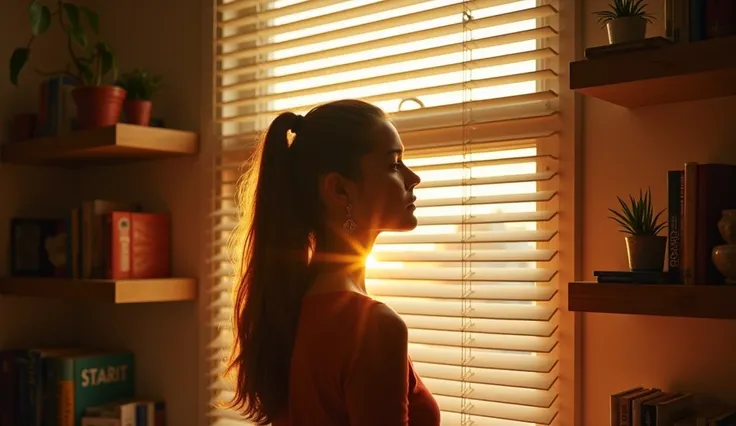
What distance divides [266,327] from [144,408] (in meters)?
1.24

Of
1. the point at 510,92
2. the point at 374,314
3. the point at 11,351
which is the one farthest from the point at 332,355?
the point at 11,351

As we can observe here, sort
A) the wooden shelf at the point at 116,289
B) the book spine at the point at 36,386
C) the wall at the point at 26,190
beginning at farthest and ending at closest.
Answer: the wall at the point at 26,190, the book spine at the point at 36,386, the wooden shelf at the point at 116,289

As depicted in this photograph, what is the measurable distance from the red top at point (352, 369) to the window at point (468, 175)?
0.47m

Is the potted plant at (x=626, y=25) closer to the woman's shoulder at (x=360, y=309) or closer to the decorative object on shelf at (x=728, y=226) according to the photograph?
the decorative object on shelf at (x=728, y=226)

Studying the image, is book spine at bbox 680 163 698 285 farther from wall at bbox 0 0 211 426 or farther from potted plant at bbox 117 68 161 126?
potted plant at bbox 117 68 161 126

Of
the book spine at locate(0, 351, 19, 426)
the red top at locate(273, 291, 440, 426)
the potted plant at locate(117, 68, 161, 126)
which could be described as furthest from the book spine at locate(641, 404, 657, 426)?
the book spine at locate(0, 351, 19, 426)

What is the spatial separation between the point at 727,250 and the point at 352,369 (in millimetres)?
644

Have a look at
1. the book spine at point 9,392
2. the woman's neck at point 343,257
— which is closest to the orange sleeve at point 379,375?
the woman's neck at point 343,257

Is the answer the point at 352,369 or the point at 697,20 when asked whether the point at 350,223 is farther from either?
the point at 697,20

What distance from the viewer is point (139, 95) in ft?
8.33

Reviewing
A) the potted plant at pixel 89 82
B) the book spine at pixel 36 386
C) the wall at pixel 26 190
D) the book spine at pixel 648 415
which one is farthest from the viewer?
the wall at pixel 26 190

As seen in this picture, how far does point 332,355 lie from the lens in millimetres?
1345

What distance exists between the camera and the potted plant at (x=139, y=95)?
2.51 m

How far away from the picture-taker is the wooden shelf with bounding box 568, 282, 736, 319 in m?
1.36
